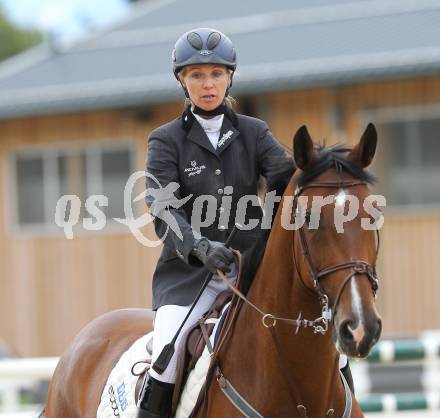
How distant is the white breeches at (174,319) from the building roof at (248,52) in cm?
1060

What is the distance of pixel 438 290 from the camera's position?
51.9 ft

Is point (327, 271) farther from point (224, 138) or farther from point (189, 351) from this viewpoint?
point (224, 138)

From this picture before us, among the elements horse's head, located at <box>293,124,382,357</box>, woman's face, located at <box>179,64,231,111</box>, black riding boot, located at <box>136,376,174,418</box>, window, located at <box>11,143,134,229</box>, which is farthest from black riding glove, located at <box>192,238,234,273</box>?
window, located at <box>11,143,134,229</box>

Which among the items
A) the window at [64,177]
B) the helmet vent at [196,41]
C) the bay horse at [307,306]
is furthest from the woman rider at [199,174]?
the window at [64,177]

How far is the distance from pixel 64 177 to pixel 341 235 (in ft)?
46.7

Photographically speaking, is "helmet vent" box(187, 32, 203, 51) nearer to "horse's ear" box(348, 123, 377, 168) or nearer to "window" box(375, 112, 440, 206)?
"horse's ear" box(348, 123, 377, 168)

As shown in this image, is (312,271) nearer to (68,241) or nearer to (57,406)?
(57,406)

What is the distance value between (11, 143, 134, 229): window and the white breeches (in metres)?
12.4

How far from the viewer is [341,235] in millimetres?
4203

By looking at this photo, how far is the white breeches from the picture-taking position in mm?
5098

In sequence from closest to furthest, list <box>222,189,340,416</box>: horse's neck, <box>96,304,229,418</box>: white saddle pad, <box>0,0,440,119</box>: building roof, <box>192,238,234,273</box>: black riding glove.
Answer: <box>222,189,340,416</box>: horse's neck, <box>192,238,234,273</box>: black riding glove, <box>96,304,229,418</box>: white saddle pad, <box>0,0,440,119</box>: building roof

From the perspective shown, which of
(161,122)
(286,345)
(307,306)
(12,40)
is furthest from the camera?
(12,40)

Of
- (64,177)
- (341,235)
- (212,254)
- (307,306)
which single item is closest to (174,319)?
(212,254)

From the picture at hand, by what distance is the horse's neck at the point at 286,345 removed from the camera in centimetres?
463
